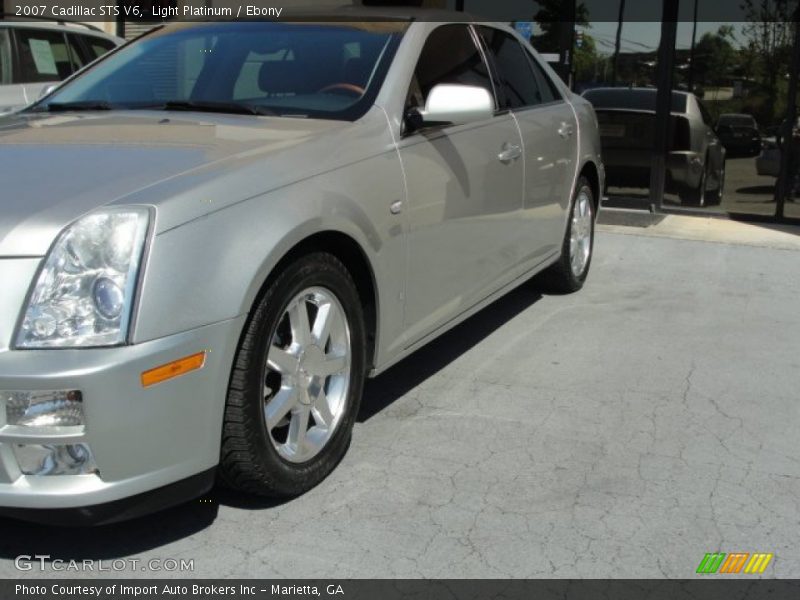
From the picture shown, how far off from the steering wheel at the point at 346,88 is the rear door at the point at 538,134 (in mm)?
1239

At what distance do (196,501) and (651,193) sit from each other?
719cm

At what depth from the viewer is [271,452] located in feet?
9.66

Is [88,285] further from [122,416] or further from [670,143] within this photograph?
[670,143]

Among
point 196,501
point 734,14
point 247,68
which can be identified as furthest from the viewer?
point 734,14

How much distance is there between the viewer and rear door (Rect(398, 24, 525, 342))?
12.1 feet

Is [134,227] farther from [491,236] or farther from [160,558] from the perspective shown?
[491,236]

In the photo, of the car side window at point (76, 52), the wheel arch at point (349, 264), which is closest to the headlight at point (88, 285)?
the wheel arch at point (349, 264)

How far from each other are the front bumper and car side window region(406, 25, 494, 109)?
5.42ft

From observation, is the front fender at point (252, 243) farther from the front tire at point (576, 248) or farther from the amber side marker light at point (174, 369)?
the front tire at point (576, 248)

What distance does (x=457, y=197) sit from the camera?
3.96m

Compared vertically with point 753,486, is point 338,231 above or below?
above
